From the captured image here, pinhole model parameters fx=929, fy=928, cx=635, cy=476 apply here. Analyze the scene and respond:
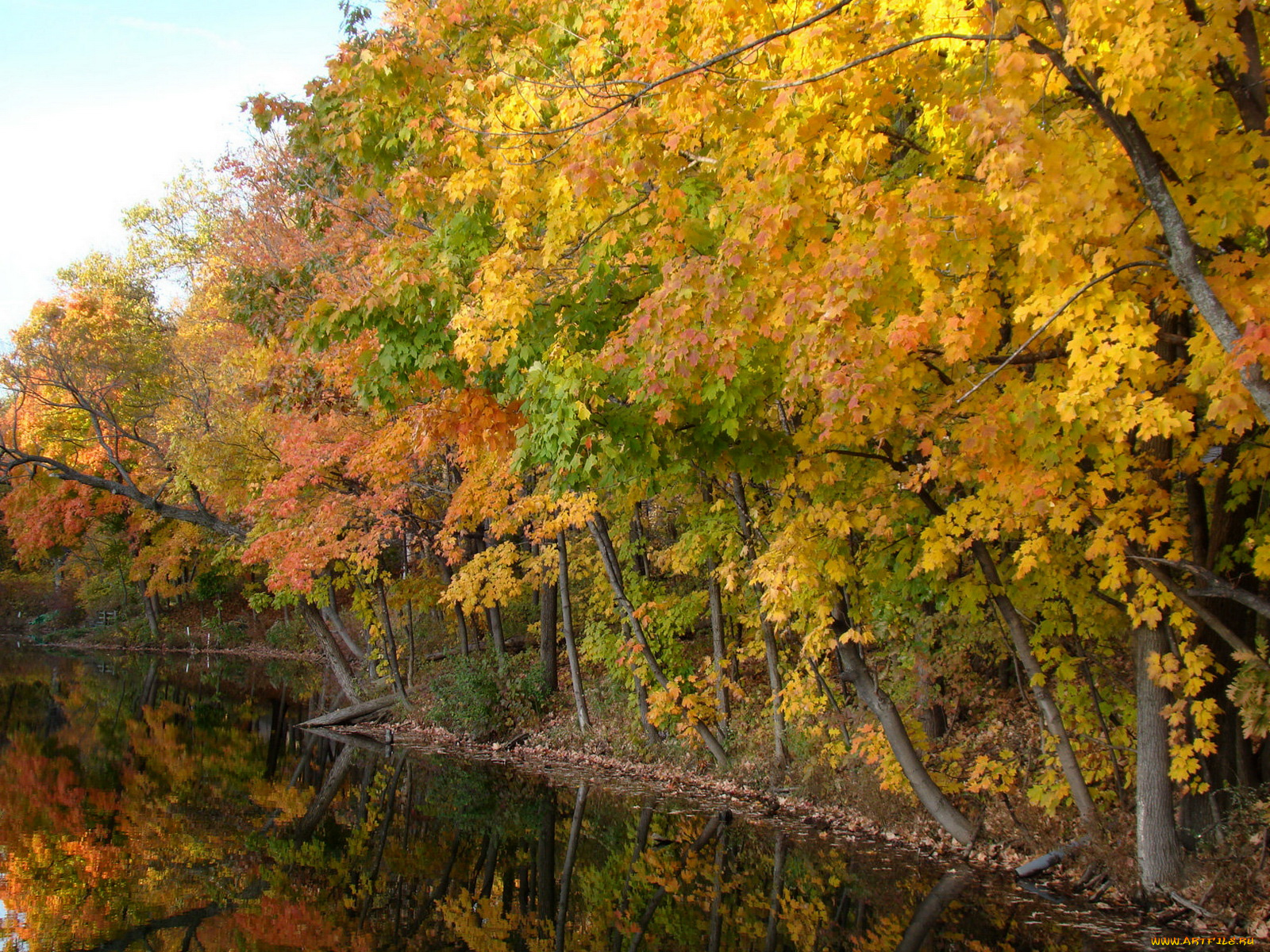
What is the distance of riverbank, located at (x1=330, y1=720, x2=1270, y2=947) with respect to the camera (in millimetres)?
6750

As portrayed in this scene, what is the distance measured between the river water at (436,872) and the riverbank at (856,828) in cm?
24

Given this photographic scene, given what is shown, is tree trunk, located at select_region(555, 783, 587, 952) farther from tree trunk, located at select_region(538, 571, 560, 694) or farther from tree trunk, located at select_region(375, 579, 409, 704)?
tree trunk, located at select_region(375, 579, 409, 704)

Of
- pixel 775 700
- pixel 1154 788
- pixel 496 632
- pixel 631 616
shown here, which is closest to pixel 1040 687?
pixel 1154 788

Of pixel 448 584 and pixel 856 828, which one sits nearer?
pixel 856 828

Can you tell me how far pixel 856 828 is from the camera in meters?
9.99

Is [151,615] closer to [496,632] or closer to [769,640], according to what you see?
[496,632]

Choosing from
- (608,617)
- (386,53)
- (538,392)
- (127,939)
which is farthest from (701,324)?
(608,617)

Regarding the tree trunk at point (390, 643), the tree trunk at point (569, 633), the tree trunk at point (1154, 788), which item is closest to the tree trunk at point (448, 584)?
the tree trunk at point (390, 643)

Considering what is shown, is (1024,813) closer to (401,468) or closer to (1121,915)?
(1121,915)

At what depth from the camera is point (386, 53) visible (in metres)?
7.91

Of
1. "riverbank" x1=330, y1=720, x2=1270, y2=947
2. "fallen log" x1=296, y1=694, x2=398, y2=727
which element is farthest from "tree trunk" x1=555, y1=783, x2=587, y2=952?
"fallen log" x1=296, y1=694, x2=398, y2=727

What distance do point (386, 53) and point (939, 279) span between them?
16.5 feet

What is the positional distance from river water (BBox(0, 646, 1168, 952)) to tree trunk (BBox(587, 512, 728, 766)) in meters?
1.26

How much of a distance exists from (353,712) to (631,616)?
857cm
